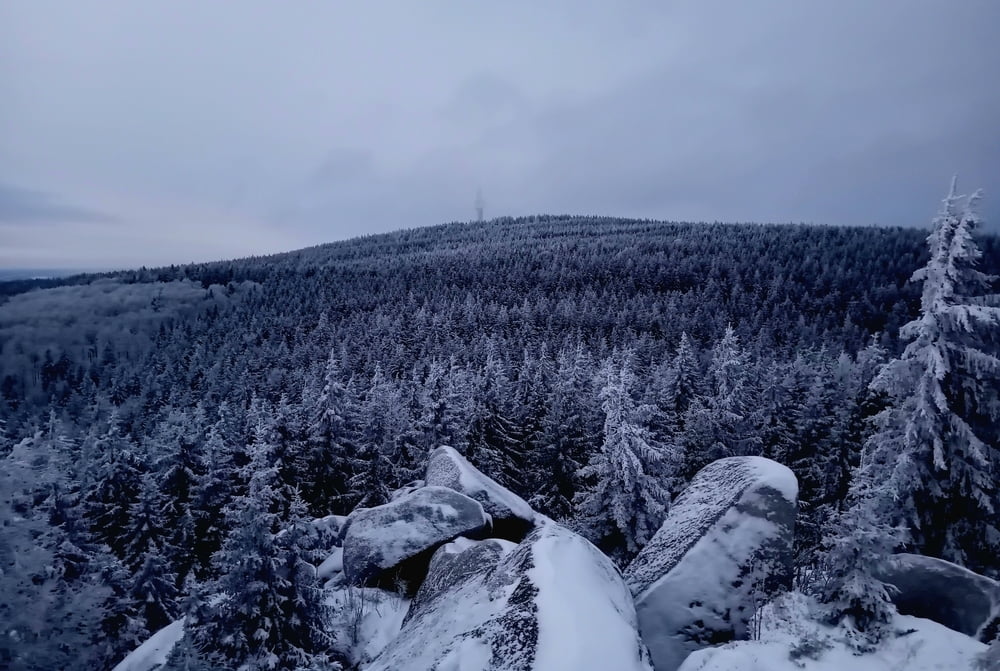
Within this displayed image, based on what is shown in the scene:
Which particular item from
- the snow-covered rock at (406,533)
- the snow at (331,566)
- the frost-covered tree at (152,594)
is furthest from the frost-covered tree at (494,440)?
the frost-covered tree at (152,594)

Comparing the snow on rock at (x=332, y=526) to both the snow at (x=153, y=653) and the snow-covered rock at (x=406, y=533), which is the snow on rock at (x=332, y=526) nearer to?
the snow-covered rock at (x=406, y=533)

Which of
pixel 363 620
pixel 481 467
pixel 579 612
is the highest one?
pixel 579 612

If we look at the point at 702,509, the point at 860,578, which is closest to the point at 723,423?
the point at 702,509

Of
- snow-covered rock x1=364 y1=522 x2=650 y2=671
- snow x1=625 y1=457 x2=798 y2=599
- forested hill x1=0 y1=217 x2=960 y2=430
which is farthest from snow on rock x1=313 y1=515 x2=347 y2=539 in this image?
forested hill x1=0 y1=217 x2=960 y2=430

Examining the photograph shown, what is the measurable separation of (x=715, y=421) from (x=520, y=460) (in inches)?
478

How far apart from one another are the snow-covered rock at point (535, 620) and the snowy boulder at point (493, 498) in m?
5.97

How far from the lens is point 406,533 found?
11.1m

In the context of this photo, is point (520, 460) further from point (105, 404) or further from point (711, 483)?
point (105, 404)

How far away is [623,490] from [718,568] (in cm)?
960

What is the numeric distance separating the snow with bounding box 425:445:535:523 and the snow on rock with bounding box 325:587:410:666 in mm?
3628

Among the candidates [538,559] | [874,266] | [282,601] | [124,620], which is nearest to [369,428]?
[124,620]

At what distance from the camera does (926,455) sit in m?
11.9

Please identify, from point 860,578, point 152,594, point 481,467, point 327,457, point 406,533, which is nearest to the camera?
point 860,578

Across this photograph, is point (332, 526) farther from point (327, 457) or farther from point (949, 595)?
point (949, 595)
